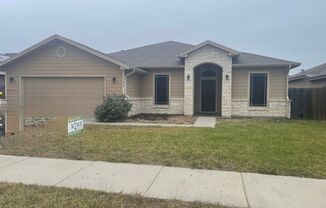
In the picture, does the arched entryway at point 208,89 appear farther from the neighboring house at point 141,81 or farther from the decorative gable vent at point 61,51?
the decorative gable vent at point 61,51

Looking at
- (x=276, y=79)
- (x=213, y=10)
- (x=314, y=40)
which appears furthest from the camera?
(x=314, y=40)

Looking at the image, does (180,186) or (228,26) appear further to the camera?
(228,26)

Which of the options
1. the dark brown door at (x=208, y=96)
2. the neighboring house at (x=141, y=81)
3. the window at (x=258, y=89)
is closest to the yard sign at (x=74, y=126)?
the neighboring house at (x=141, y=81)

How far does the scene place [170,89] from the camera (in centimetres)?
1836

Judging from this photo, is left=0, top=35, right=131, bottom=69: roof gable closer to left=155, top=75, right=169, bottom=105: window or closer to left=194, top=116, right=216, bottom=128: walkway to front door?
left=155, top=75, right=169, bottom=105: window

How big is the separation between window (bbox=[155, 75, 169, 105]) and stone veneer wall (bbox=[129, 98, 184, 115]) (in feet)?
1.15

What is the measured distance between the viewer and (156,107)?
18.7 meters

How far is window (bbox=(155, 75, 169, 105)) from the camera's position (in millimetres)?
18469

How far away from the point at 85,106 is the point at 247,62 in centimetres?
911

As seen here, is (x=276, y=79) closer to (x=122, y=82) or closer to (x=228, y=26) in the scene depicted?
(x=122, y=82)

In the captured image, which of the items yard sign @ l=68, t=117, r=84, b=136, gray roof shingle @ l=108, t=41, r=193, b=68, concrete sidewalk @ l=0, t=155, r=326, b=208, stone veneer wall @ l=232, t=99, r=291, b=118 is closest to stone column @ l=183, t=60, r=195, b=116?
gray roof shingle @ l=108, t=41, r=193, b=68

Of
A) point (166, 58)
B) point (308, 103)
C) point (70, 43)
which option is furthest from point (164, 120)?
point (308, 103)

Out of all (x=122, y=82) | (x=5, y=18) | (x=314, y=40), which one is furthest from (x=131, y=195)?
(x=314, y=40)

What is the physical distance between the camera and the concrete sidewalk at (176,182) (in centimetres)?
484
